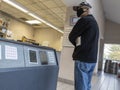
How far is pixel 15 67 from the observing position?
1051 millimetres

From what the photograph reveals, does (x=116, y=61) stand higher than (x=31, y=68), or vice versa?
(x=31, y=68)

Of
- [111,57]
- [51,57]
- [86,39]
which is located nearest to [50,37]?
[111,57]

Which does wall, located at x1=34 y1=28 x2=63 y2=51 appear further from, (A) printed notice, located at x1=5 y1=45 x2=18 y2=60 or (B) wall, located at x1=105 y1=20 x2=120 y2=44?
(A) printed notice, located at x1=5 y1=45 x2=18 y2=60

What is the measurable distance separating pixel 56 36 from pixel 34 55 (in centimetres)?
977

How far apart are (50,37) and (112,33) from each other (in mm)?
4504

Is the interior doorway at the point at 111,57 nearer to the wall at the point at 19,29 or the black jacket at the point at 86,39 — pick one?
the wall at the point at 19,29

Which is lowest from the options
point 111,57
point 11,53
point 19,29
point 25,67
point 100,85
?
point 100,85

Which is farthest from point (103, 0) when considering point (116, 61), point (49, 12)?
point (116, 61)

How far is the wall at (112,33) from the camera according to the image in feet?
30.8

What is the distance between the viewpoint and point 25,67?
3.71 feet

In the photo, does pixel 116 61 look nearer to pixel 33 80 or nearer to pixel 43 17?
pixel 43 17

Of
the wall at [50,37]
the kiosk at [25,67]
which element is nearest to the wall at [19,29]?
the wall at [50,37]

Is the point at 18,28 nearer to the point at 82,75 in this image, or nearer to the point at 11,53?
the point at 82,75

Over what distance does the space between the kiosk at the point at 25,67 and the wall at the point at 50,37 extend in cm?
924
